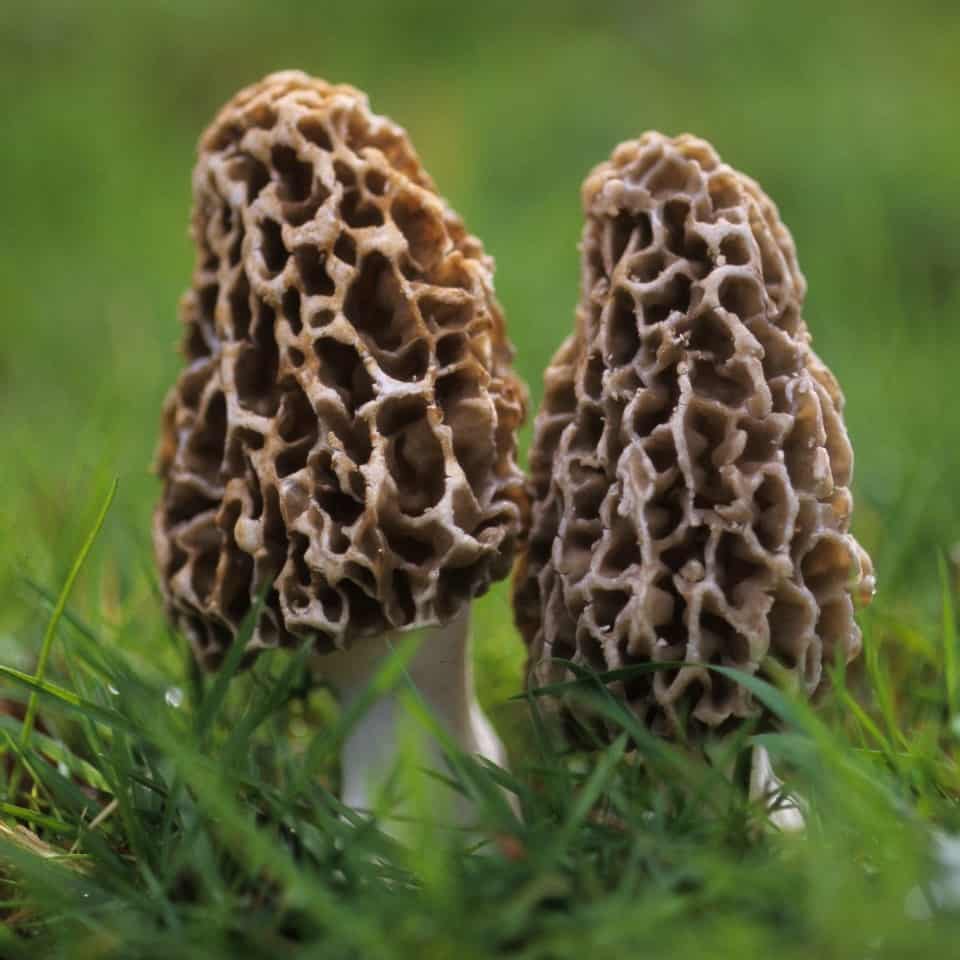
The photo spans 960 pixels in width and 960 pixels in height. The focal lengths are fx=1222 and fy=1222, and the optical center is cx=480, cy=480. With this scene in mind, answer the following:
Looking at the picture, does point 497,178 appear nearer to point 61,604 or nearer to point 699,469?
point 699,469

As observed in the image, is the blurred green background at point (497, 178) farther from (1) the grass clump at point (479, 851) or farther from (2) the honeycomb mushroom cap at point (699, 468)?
(2) the honeycomb mushroom cap at point (699, 468)

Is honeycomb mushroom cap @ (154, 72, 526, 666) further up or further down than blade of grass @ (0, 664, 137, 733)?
further up

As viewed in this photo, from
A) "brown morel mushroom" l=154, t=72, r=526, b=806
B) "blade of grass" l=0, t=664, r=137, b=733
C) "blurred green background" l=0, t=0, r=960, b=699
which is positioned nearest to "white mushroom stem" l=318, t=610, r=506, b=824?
"brown morel mushroom" l=154, t=72, r=526, b=806

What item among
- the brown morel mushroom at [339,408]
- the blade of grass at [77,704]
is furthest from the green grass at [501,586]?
the brown morel mushroom at [339,408]

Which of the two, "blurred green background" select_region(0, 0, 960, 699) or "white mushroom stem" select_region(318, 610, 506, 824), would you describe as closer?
"white mushroom stem" select_region(318, 610, 506, 824)

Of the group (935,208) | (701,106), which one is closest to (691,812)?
(935,208)

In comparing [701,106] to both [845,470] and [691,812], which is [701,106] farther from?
[691,812]

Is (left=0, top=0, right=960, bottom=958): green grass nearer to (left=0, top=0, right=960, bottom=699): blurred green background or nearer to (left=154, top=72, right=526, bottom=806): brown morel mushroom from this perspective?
(left=0, top=0, right=960, bottom=699): blurred green background
